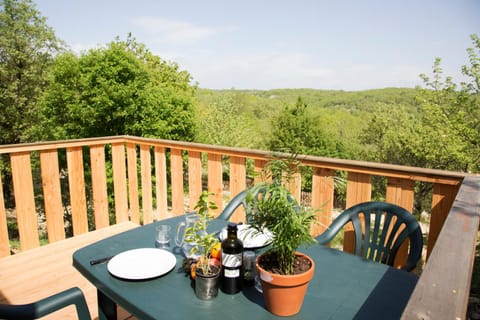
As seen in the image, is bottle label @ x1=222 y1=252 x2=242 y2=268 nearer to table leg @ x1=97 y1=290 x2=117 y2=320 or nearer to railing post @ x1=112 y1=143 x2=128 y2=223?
table leg @ x1=97 y1=290 x2=117 y2=320

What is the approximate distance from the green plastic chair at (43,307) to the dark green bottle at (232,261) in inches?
21.4

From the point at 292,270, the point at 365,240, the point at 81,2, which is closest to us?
the point at 292,270

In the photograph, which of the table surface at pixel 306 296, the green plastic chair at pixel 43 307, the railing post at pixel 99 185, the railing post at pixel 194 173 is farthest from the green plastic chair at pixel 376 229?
the railing post at pixel 99 185

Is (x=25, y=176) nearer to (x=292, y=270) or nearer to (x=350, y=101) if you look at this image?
(x=292, y=270)

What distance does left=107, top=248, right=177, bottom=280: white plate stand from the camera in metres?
1.21

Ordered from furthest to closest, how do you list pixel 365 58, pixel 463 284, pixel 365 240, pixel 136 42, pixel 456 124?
pixel 365 58
pixel 136 42
pixel 456 124
pixel 365 240
pixel 463 284

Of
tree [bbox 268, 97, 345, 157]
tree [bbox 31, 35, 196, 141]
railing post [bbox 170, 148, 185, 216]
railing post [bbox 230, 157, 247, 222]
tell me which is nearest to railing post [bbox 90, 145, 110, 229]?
railing post [bbox 170, 148, 185, 216]

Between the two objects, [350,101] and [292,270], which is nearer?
[292,270]

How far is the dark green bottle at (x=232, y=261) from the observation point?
3.42ft

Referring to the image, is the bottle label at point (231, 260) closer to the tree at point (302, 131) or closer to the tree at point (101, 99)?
the tree at point (101, 99)

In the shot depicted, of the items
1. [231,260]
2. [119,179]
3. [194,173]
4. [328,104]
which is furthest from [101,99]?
[328,104]

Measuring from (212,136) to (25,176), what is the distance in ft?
50.4

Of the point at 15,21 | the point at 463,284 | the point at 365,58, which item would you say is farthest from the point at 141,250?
the point at 365,58

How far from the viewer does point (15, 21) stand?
12.0 m
